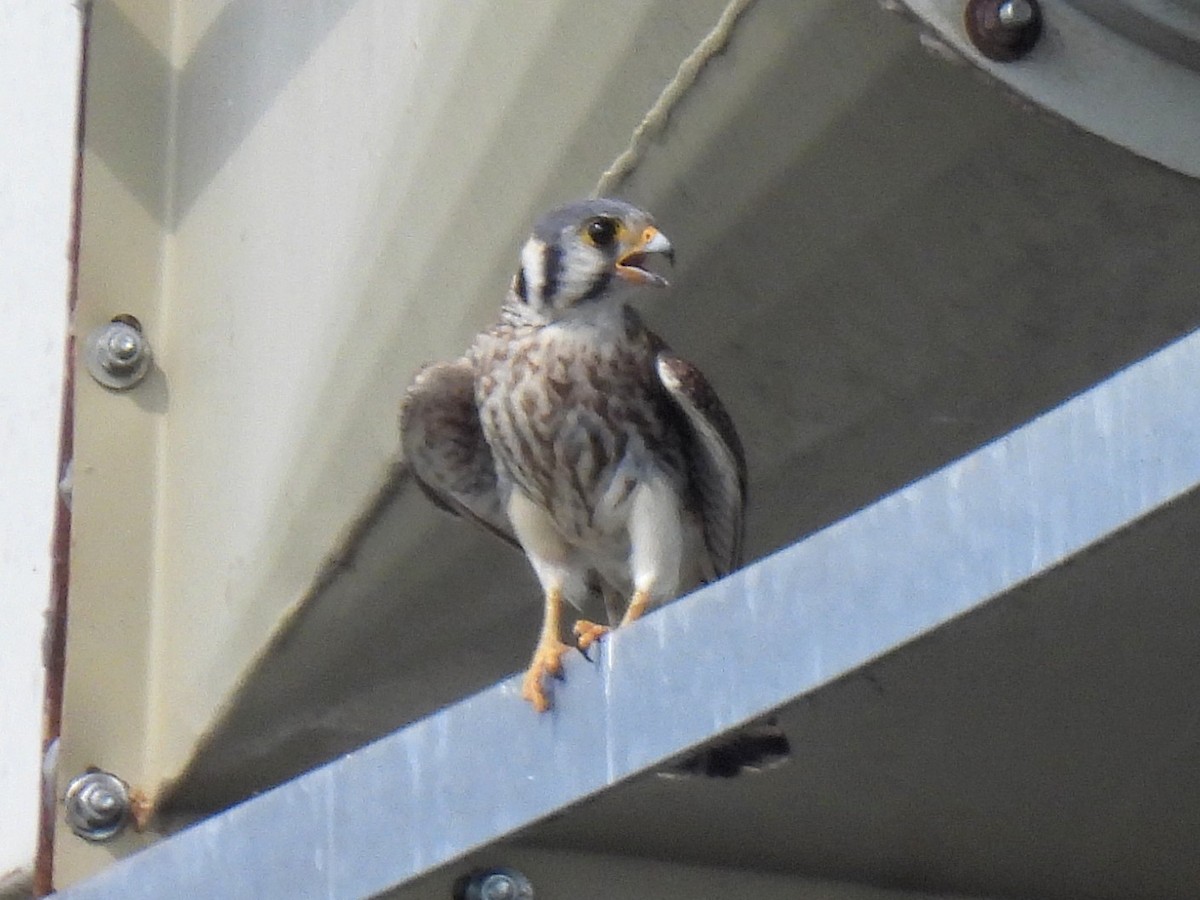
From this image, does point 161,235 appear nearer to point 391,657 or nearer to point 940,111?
point 391,657

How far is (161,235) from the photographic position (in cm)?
311

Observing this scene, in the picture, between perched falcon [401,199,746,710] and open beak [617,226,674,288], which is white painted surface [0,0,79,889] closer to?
perched falcon [401,199,746,710]

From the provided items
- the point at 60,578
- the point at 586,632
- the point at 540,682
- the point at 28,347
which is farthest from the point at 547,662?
the point at 28,347

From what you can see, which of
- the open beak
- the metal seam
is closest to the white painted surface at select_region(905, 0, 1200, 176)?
the metal seam

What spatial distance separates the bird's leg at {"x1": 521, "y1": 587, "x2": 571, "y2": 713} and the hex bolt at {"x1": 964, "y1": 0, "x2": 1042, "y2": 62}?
73 cm

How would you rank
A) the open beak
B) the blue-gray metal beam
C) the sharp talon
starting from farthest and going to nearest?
1. the open beak
2. the sharp talon
3. the blue-gray metal beam

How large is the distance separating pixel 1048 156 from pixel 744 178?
1.06 ft

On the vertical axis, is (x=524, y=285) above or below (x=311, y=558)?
above

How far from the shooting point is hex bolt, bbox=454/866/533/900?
2.70 meters

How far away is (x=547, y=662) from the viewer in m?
1.98

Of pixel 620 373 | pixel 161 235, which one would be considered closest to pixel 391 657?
pixel 620 373

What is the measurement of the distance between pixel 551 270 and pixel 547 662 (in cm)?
89

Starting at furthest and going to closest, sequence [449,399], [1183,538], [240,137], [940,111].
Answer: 1. [240,137]
2. [449,399]
3. [940,111]
4. [1183,538]

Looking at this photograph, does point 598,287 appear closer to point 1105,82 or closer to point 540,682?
point 1105,82
